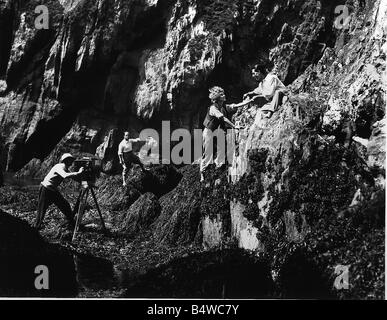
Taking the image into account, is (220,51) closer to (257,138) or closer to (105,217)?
(257,138)

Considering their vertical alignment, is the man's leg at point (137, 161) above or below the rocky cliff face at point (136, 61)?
below

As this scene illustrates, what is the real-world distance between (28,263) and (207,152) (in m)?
3.70

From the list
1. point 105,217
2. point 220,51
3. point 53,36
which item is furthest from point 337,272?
point 53,36

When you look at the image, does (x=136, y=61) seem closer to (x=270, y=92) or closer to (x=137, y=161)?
(x=137, y=161)

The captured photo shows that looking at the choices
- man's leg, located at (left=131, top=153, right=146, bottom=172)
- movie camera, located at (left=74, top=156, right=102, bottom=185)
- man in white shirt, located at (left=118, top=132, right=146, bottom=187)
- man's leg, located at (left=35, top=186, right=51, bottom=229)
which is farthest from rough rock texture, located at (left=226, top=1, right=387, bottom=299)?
man's leg, located at (left=35, top=186, right=51, bottom=229)

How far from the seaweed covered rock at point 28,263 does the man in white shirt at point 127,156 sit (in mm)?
2030

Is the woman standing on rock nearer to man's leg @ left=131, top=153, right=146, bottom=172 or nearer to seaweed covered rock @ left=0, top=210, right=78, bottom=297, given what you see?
man's leg @ left=131, top=153, right=146, bottom=172

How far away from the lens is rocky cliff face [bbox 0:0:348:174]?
13430 millimetres

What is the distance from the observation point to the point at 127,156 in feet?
42.6

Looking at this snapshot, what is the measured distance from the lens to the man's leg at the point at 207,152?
1212cm

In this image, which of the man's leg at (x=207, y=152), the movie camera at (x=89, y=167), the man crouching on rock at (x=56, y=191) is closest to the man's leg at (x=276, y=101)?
the man's leg at (x=207, y=152)

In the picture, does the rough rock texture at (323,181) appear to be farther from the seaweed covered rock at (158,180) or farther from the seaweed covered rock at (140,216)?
the seaweed covered rock at (140,216)

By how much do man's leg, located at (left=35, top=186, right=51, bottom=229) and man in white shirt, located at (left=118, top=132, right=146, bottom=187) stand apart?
147cm

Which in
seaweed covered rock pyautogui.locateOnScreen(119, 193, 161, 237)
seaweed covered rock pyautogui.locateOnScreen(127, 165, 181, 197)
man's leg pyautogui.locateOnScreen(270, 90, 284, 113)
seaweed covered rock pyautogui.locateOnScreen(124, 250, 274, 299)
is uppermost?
man's leg pyautogui.locateOnScreen(270, 90, 284, 113)
